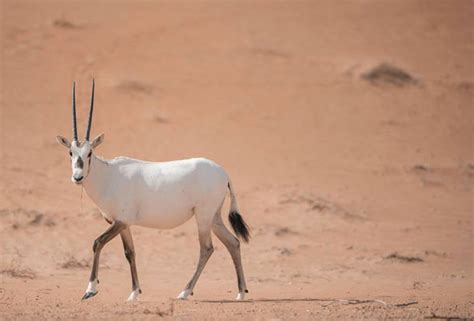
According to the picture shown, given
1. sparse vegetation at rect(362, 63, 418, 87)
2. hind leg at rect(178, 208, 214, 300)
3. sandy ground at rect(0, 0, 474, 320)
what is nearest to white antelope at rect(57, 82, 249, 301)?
hind leg at rect(178, 208, 214, 300)

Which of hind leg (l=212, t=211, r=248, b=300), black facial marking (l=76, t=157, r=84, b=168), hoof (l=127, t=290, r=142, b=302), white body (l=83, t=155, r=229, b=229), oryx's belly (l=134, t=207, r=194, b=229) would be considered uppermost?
black facial marking (l=76, t=157, r=84, b=168)

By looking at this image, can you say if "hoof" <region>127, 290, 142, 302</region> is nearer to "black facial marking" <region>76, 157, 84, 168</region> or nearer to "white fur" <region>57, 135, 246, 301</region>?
"white fur" <region>57, 135, 246, 301</region>

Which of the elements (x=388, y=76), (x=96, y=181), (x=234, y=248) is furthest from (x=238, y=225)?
(x=388, y=76)

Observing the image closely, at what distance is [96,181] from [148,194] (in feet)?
2.04

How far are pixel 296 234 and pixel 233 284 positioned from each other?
128 inches

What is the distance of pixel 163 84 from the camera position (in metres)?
23.3

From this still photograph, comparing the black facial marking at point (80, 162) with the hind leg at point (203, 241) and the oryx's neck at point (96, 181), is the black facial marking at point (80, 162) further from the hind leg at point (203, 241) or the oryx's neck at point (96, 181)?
the hind leg at point (203, 241)

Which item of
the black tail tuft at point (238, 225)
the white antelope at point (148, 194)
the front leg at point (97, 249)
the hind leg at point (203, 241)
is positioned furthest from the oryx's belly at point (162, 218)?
the black tail tuft at point (238, 225)

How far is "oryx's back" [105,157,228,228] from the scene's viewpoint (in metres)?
10.3

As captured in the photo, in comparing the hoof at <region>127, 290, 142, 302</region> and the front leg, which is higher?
the front leg

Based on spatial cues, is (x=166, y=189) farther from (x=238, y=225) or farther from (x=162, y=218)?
(x=238, y=225)

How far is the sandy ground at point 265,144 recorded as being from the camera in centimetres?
1193

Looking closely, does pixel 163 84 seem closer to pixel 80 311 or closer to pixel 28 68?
pixel 28 68

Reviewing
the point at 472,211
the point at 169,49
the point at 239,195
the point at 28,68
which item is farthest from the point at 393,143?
the point at 28,68
